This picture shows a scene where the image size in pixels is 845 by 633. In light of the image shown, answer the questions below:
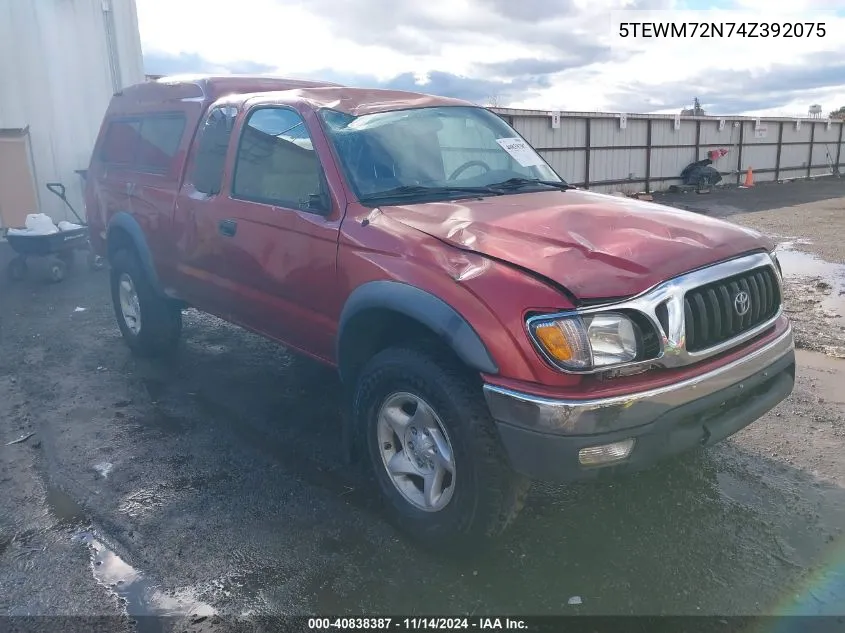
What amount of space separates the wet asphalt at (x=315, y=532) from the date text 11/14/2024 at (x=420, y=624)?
0.05 meters

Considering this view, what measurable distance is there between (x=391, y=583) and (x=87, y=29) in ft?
35.9

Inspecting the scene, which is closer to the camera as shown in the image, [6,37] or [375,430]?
[375,430]

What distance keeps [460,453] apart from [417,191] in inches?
57.1

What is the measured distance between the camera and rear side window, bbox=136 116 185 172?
193 inches

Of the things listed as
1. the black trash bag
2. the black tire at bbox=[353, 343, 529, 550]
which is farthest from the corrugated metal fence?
the black tire at bbox=[353, 343, 529, 550]

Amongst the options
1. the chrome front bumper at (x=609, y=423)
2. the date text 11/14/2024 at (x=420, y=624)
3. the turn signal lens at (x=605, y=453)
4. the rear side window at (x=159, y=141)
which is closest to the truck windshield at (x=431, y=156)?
the chrome front bumper at (x=609, y=423)

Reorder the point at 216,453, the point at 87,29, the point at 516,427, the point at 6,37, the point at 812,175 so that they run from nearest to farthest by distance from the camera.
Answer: the point at 516,427 < the point at 216,453 < the point at 6,37 < the point at 87,29 < the point at 812,175

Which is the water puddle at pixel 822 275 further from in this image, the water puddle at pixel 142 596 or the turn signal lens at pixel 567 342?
the water puddle at pixel 142 596

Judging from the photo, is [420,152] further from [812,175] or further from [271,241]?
[812,175]

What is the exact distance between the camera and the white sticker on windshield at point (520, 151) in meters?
4.15

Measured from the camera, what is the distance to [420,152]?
373cm

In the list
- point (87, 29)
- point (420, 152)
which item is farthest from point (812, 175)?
point (420, 152)

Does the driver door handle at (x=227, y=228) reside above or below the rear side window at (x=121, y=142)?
below

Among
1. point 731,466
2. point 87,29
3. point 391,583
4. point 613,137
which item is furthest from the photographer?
point 613,137
